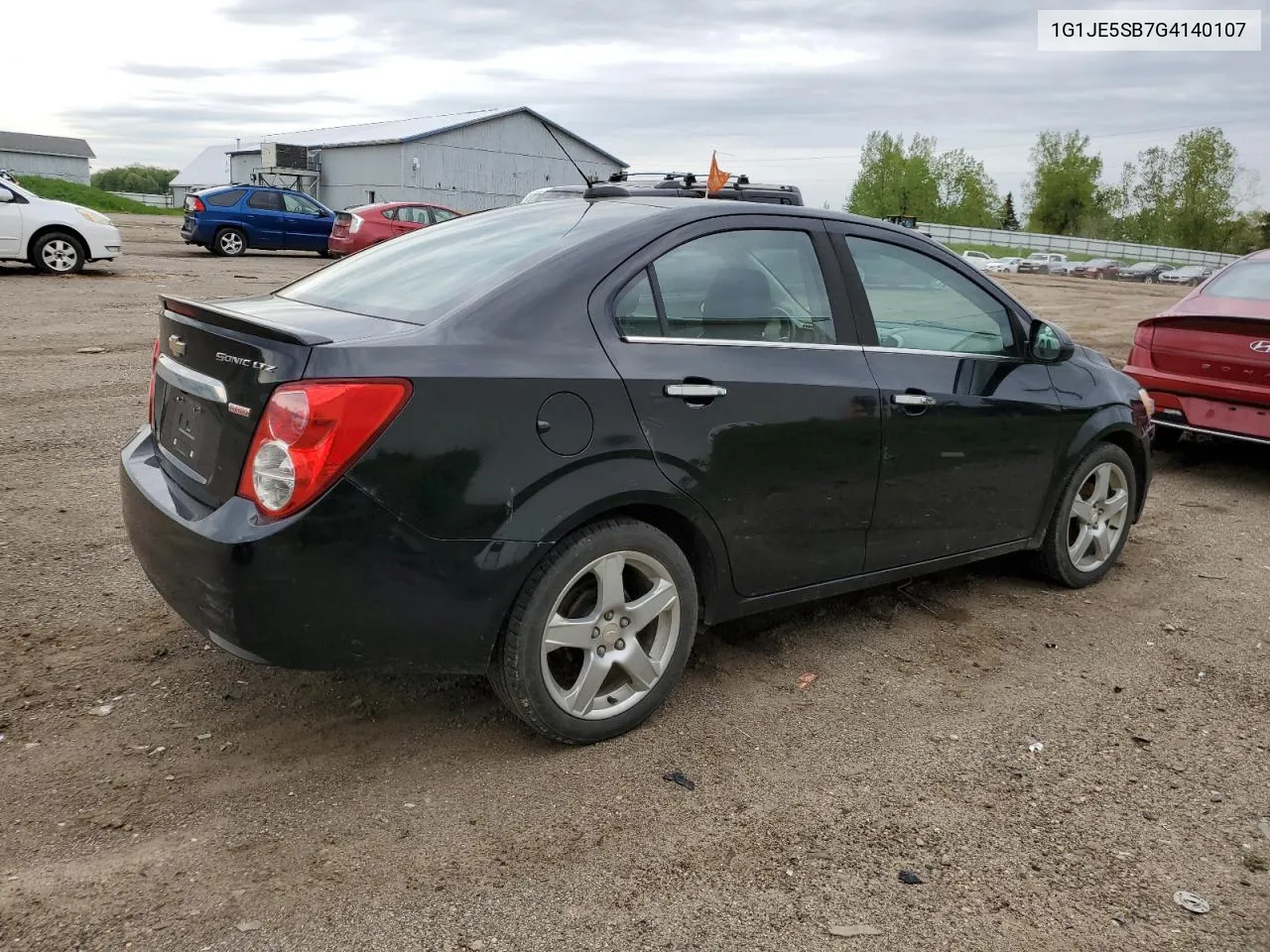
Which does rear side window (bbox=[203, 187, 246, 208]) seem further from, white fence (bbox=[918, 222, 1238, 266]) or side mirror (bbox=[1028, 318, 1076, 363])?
white fence (bbox=[918, 222, 1238, 266])

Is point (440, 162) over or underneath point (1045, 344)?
over

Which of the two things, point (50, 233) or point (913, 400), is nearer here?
point (913, 400)

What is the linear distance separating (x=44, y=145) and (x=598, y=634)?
100 m

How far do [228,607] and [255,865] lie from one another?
Answer: 0.66 meters

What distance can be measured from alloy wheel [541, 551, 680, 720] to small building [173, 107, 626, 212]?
42016 mm

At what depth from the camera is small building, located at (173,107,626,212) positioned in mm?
44969

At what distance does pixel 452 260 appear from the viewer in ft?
12.1

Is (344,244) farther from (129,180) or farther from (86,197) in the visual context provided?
(129,180)

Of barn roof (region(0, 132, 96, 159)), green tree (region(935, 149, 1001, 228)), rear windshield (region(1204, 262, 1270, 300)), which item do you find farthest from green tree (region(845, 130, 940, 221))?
rear windshield (region(1204, 262, 1270, 300))

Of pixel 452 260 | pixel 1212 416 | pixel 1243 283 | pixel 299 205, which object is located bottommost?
pixel 1212 416

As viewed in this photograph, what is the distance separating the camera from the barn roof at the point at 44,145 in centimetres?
8288

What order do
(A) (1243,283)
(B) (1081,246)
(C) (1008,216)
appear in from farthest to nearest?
1. (C) (1008,216)
2. (B) (1081,246)
3. (A) (1243,283)

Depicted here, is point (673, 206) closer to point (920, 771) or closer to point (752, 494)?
point (752, 494)

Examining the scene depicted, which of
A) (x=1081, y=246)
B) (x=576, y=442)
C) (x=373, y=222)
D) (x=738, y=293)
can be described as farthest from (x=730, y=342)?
(x=1081, y=246)
